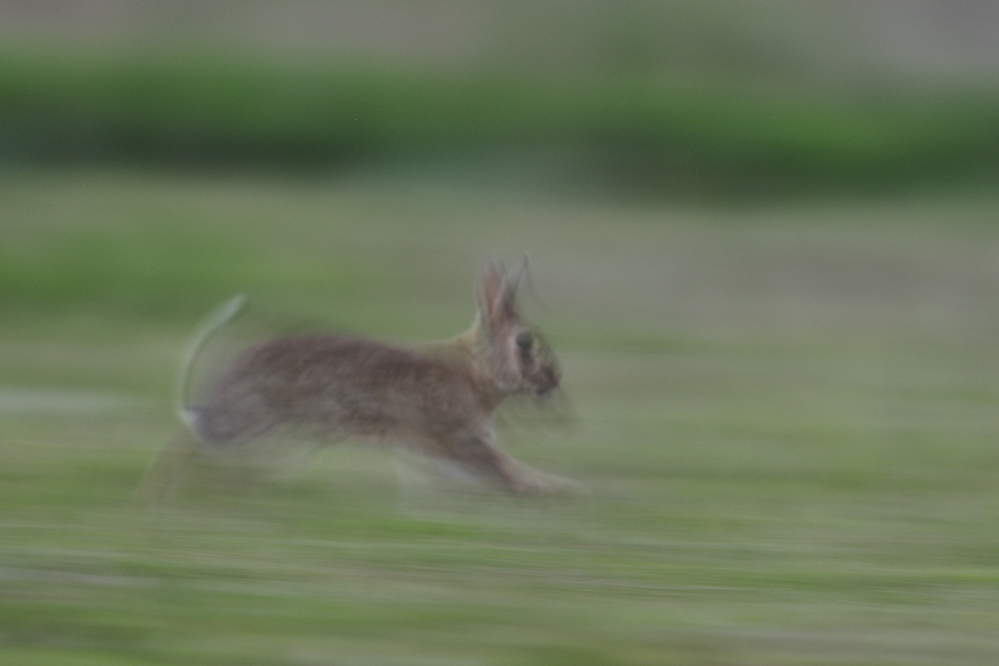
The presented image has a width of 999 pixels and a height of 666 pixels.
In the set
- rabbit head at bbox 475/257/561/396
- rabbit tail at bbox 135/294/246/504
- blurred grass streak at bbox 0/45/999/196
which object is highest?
blurred grass streak at bbox 0/45/999/196

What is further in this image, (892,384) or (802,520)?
(892,384)

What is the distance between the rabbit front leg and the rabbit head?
5.2 inches

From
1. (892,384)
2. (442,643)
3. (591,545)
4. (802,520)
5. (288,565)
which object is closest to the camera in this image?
(442,643)

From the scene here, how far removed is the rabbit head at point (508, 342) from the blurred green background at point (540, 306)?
0.41ft

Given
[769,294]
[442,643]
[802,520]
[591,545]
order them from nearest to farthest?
[442,643], [591,545], [802,520], [769,294]

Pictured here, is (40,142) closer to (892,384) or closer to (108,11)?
(108,11)

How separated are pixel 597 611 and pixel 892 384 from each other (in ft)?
11.3

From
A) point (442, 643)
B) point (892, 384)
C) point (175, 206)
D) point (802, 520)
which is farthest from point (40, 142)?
point (442, 643)

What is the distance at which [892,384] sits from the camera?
633 cm

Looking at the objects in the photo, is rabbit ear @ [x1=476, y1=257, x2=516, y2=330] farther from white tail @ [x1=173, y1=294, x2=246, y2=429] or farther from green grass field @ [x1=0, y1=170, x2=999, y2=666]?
white tail @ [x1=173, y1=294, x2=246, y2=429]

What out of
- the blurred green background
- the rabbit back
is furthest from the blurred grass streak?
the rabbit back

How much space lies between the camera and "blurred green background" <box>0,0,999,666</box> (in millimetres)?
3072

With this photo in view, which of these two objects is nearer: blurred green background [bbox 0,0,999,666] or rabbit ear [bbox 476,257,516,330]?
blurred green background [bbox 0,0,999,666]

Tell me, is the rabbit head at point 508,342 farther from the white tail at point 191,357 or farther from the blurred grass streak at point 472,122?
the blurred grass streak at point 472,122
